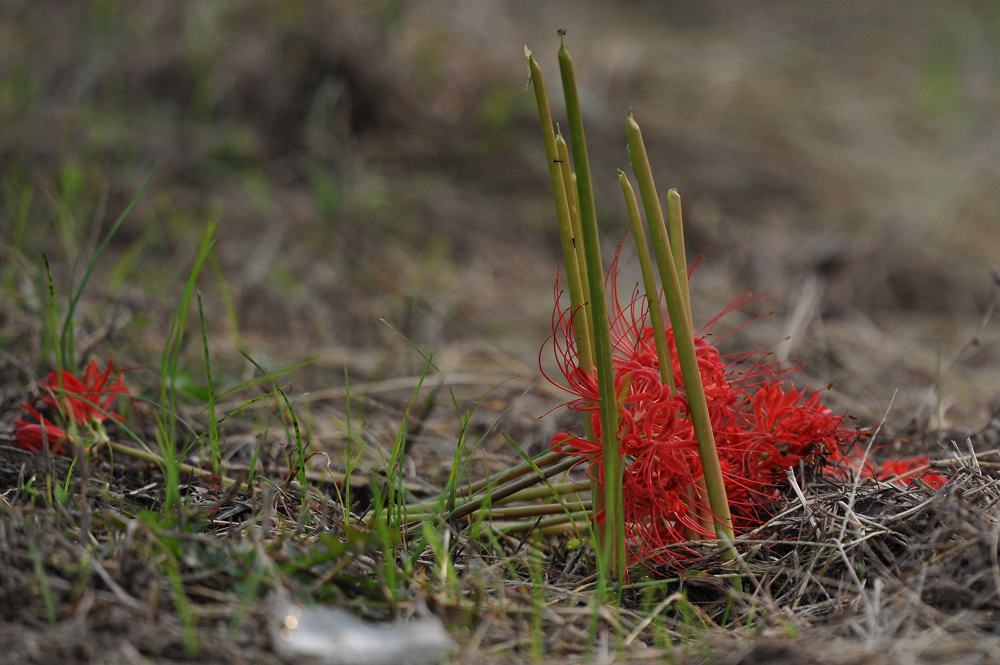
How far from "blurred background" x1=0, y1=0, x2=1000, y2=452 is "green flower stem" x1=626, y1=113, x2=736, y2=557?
865 mm

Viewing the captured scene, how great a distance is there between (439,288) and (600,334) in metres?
2.30

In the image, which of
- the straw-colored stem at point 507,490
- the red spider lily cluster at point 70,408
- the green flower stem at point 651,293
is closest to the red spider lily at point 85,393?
the red spider lily cluster at point 70,408

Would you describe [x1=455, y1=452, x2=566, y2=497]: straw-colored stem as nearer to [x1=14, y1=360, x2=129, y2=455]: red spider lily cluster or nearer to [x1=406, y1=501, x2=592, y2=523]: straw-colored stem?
[x1=406, y1=501, x2=592, y2=523]: straw-colored stem

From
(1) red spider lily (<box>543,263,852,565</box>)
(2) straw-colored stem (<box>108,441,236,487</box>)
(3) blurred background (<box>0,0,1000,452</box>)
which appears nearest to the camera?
(1) red spider lily (<box>543,263,852,565</box>)

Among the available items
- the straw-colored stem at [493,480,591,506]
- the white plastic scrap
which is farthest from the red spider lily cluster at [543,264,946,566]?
the white plastic scrap

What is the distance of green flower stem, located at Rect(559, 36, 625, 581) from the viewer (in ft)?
3.83

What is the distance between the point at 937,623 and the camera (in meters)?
1.24

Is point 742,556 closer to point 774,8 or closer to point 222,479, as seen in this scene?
point 222,479

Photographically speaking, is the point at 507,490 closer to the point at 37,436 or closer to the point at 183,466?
the point at 183,466

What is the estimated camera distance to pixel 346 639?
1.11 meters

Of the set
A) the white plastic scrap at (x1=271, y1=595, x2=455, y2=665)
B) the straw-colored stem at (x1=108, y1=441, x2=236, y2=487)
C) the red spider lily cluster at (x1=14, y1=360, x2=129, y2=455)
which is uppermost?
the white plastic scrap at (x1=271, y1=595, x2=455, y2=665)

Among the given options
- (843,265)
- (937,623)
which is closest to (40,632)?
(937,623)

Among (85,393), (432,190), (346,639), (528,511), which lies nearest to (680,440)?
(528,511)

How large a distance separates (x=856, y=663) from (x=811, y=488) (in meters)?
0.48
